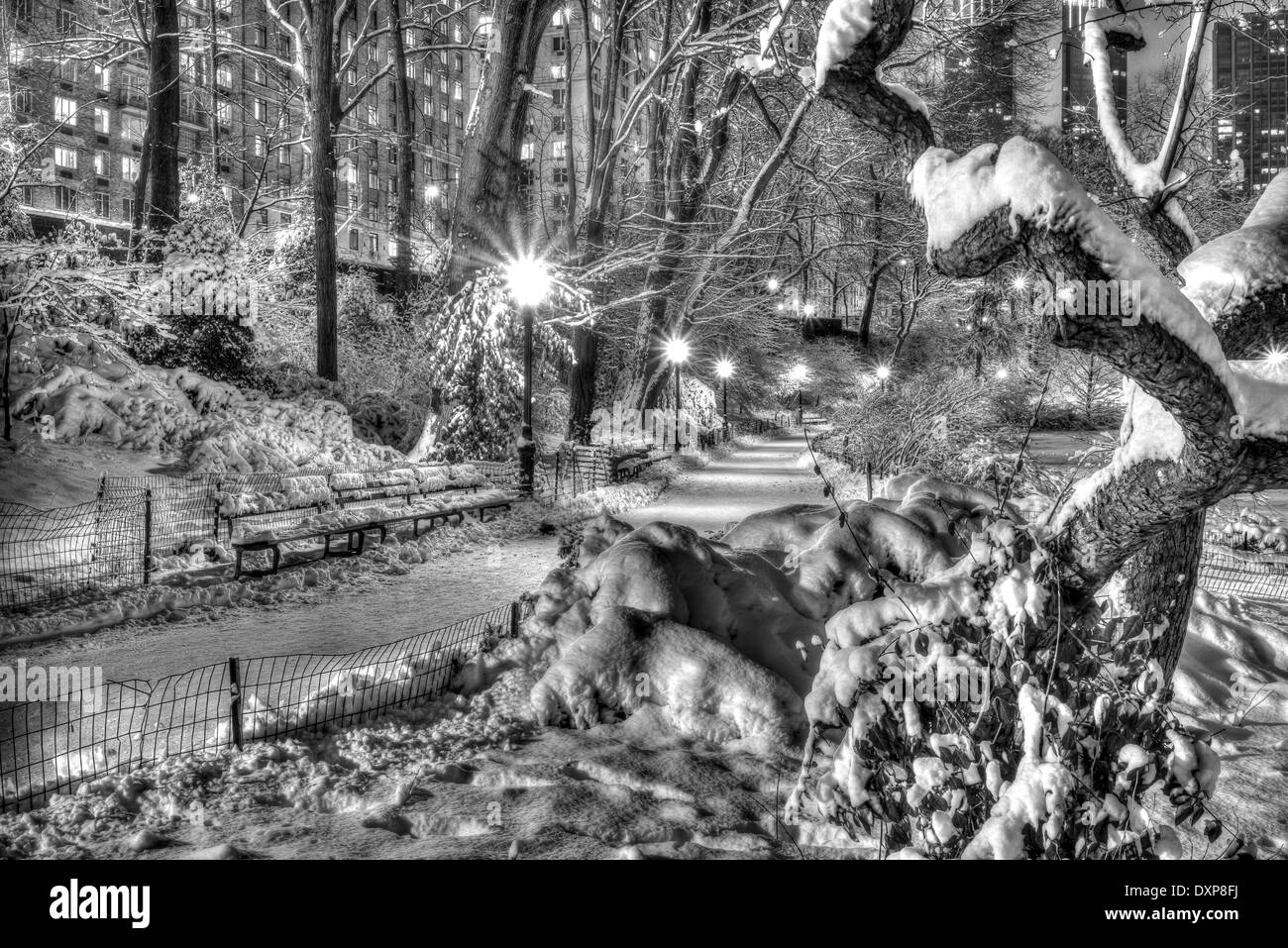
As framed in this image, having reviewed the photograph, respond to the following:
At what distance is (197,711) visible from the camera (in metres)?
6.04

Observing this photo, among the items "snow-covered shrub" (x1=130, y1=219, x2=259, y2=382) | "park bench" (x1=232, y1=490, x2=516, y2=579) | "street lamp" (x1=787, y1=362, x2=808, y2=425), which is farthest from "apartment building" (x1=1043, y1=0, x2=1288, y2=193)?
"street lamp" (x1=787, y1=362, x2=808, y2=425)

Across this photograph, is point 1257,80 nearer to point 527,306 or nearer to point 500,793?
point 500,793

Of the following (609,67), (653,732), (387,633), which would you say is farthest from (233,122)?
(653,732)

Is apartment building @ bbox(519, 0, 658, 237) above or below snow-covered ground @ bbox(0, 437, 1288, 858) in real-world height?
above

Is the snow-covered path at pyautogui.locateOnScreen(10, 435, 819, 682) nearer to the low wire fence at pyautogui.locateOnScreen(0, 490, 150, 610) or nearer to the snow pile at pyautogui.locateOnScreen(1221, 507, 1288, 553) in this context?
the low wire fence at pyautogui.locateOnScreen(0, 490, 150, 610)

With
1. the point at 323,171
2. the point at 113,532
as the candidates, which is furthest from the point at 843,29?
the point at 323,171

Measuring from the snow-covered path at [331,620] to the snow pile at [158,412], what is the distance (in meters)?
5.43

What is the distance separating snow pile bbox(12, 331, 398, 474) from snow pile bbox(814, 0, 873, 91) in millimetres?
13734

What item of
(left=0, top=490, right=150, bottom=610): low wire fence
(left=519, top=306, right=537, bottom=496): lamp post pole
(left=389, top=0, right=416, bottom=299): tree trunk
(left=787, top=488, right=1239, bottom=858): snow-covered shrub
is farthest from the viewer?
(left=389, top=0, right=416, bottom=299): tree trunk

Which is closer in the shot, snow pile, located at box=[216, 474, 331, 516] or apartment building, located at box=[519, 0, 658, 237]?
snow pile, located at box=[216, 474, 331, 516]

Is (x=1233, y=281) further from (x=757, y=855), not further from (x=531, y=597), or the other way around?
(x=531, y=597)

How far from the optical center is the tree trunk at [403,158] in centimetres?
2373

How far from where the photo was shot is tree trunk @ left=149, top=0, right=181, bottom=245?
18.8m
